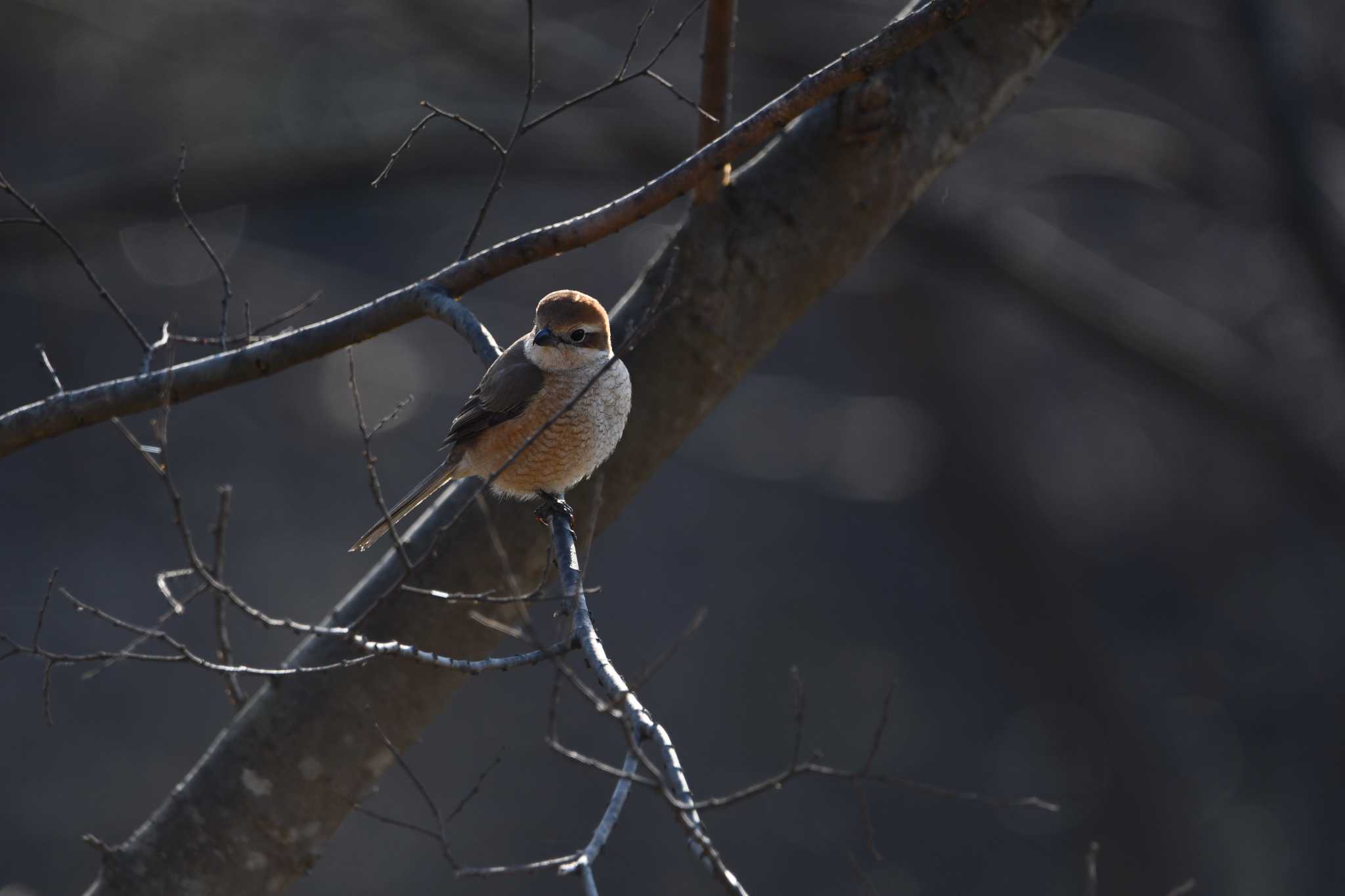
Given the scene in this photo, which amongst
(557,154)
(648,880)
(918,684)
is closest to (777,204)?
(557,154)

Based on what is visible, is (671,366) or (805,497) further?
(805,497)

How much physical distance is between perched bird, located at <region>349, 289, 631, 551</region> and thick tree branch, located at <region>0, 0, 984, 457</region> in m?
0.61

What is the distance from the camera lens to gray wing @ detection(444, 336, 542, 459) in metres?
3.68

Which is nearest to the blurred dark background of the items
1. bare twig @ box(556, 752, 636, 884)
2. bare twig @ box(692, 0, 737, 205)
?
bare twig @ box(692, 0, 737, 205)

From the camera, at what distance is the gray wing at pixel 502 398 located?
12.1ft

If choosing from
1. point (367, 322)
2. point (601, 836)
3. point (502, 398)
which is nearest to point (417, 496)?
point (502, 398)

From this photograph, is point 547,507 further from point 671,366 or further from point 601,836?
point 601,836

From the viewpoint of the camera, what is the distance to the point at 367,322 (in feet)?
9.29

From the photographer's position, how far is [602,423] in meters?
3.39

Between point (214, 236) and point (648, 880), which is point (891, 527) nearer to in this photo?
point (648, 880)

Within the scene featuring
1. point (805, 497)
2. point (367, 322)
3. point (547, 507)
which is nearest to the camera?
point (367, 322)

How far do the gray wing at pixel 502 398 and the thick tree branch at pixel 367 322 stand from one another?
2.50ft

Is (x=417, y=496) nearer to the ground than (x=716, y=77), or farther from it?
nearer to the ground

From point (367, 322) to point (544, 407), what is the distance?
90 centimetres
